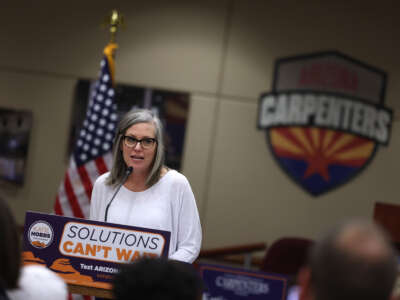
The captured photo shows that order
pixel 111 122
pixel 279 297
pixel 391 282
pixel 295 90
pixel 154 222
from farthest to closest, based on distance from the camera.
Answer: pixel 295 90 < pixel 111 122 < pixel 154 222 < pixel 279 297 < pixel 391 282

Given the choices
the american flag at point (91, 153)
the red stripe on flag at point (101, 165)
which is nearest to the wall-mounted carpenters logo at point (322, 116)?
the american flag at point (91, 153)

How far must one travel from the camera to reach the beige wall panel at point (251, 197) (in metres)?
5.17

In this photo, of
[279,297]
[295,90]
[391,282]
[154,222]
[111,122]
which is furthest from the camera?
[295,90]

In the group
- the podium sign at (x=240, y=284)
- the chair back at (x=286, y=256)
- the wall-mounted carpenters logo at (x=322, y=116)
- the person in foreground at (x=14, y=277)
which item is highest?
the wall-mounted carpenters logo at (x=322, y=116)

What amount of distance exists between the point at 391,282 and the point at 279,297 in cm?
102

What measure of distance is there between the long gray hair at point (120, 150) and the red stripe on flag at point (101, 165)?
52.7 inches

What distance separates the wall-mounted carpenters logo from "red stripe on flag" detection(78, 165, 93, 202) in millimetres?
1988

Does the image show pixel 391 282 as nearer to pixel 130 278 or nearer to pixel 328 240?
pixel 328 240

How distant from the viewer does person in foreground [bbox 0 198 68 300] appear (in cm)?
130

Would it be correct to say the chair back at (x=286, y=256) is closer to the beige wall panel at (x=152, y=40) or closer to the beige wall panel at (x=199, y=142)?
the beige wall panel at (x=199, y=142)

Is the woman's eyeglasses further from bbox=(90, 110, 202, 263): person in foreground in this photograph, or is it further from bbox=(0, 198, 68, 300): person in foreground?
bbox=(0, 198, 68, 300): person in foreground

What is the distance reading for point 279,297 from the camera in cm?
203

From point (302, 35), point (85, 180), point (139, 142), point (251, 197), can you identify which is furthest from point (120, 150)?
point (302, 35)

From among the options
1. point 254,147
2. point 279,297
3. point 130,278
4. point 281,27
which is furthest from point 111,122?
point 130,278
